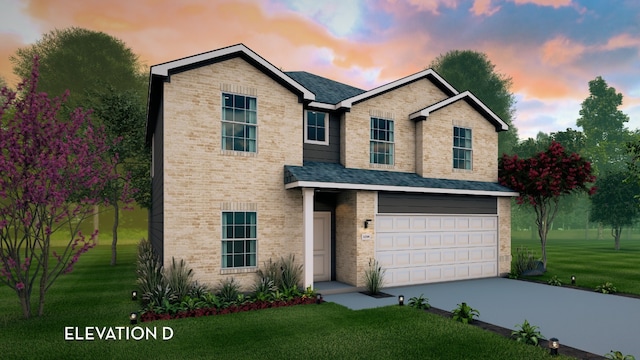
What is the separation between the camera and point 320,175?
1242 cm

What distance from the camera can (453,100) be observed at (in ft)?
52.8

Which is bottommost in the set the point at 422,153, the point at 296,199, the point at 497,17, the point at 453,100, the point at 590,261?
the point at 590,261

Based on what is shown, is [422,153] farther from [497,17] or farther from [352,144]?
[497,17]

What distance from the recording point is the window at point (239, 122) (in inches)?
470

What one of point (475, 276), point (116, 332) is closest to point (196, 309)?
point (116, 332)

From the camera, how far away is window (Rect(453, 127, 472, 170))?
1648cm

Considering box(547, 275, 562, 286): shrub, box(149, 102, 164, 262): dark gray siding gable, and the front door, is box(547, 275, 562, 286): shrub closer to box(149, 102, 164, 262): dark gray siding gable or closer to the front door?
the front door

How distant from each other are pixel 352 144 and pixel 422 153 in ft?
10.6

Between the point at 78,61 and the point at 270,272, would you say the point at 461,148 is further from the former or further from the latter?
the point at 78,61

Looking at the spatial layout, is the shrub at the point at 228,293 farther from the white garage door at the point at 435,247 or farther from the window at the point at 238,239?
the white garage door at the point at 435,247

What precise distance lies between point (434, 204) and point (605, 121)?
57758 mm

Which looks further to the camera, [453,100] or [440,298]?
[453,100]

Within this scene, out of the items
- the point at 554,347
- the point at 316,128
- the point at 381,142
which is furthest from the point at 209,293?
the point at 381,142

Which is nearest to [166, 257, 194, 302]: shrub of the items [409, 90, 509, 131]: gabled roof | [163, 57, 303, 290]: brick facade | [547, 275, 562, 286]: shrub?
[163, 57, 303, 290]: brick facade
